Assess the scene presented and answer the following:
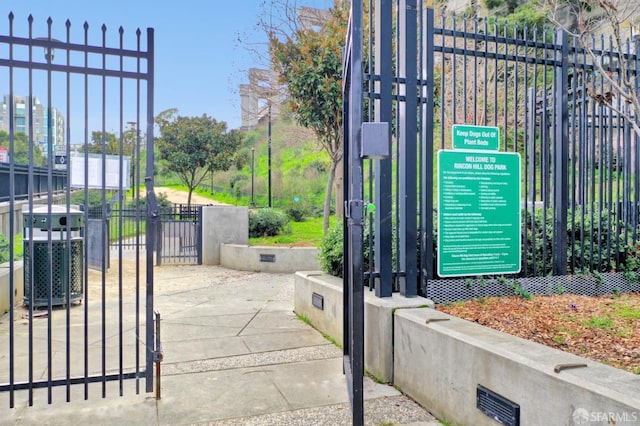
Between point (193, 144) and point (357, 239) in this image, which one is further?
point (193, 144)

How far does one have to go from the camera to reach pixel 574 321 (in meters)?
4.03

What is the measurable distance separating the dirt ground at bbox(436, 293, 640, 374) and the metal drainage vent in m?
0.77

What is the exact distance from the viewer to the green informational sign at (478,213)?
4.55m

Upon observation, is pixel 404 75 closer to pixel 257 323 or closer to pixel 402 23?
pixel 402 23

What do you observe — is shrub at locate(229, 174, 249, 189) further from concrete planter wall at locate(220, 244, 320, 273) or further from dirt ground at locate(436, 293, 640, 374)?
dirt ground at locate(436, 293, 640, 374)

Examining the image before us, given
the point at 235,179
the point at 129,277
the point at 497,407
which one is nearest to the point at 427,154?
the point at 497,407

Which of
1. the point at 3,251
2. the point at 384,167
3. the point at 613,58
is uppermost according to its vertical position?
the point at 613,58

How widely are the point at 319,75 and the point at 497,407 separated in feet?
27.4

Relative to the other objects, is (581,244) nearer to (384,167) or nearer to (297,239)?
(384,167)

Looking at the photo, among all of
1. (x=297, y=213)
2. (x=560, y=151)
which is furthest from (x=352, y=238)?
(x=297, y=213)

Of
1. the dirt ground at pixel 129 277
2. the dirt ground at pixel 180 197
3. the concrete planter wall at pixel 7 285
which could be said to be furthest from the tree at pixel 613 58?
the dirt ground at pixel 180 197

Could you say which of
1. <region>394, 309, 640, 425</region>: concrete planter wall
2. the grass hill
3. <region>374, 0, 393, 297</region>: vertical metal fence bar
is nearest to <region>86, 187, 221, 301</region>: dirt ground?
<region>374, 0, 393, 297</region>: vertical metal fence bar

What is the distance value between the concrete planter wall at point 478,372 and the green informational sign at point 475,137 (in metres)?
1.53

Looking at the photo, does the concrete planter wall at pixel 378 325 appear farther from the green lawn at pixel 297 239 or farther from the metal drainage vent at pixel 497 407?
the green lawn at pixel 297 239
